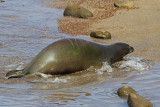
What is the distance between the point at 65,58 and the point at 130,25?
19.7 feet

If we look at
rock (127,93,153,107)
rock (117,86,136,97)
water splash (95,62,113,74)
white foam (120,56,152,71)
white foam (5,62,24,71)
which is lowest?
white foam (5,62,24,71)

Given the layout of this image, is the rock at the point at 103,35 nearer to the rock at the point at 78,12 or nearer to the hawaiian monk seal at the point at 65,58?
the hawaiian monk seal at the point at 65,58

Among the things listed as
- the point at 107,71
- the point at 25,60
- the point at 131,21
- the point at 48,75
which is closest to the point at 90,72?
the point at 107,71

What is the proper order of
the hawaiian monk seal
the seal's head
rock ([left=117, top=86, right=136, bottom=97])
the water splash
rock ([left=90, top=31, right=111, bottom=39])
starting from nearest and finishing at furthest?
rock ([left=117, top=86, right=136, bottom=97]) < the hawaiian monk seal < the water splash < the seal's head < rock ([left=90, top=31, right=111, bottom=39])

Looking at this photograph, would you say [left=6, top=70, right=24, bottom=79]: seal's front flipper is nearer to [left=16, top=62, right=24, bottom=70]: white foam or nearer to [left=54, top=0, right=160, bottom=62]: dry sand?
[left=16, top=62, right=24, bottom=70]: white foam

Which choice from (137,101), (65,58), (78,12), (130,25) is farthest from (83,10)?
(137,101)

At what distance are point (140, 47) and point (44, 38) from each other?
2889 mm

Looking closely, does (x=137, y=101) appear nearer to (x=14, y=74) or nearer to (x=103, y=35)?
(x=14, y=74)

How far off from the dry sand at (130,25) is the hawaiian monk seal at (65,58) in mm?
1441

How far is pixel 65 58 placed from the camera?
7.18 metres

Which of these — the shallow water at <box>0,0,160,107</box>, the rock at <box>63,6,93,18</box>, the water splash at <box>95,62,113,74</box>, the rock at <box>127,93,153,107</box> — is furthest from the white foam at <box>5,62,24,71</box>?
the rock at <box>63,6,93,18</box>

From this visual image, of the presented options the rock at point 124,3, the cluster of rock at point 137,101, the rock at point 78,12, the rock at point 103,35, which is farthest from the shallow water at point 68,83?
the rock at point 124,3

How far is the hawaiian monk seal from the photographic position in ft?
22.9

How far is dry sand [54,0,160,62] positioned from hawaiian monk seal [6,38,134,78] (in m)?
1.44
